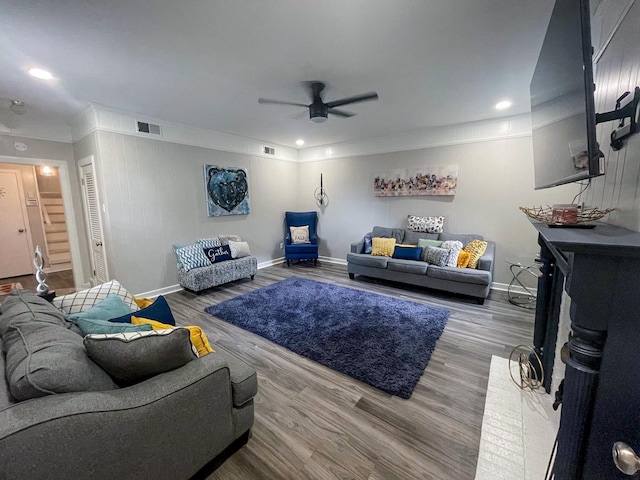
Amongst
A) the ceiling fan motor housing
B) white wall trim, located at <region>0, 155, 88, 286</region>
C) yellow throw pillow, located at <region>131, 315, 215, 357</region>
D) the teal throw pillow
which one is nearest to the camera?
yellow throw pillow, located at <region>131, 315, 215, 357</region>

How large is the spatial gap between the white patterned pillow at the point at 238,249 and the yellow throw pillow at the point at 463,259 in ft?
11.4

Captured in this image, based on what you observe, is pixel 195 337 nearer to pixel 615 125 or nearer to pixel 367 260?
pixel 615 125

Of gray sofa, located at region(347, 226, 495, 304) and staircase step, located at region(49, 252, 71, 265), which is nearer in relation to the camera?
gray sofa, located at region(347, 226, 495, 304)

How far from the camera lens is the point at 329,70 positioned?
242 cm

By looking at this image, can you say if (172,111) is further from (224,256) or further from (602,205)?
(602,205)

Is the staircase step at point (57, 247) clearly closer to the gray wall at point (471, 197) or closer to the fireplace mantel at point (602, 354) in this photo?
the gray wall at point (471, 197)

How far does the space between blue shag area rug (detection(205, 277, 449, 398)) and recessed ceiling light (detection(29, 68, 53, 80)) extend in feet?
9.48

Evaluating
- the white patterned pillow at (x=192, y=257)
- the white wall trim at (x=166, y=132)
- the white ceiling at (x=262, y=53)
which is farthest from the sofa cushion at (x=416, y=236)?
the white patterned pillow at (x=192, y=257)

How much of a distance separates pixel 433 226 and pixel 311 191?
9.41 feet

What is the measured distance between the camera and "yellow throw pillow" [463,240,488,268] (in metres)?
3.70

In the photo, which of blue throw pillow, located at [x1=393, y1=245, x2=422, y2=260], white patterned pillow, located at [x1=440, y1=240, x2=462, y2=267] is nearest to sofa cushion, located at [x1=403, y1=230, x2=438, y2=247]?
blue throw pillow, located at [x1=393, y1=245, x2=422, y2=260]

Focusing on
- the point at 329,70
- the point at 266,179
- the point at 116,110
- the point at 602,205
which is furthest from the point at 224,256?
the point at 602,205

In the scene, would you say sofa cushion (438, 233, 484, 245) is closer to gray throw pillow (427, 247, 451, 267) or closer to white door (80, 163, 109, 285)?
gray throw pillow (427, 247, 451, 267)

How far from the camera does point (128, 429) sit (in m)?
1.00
